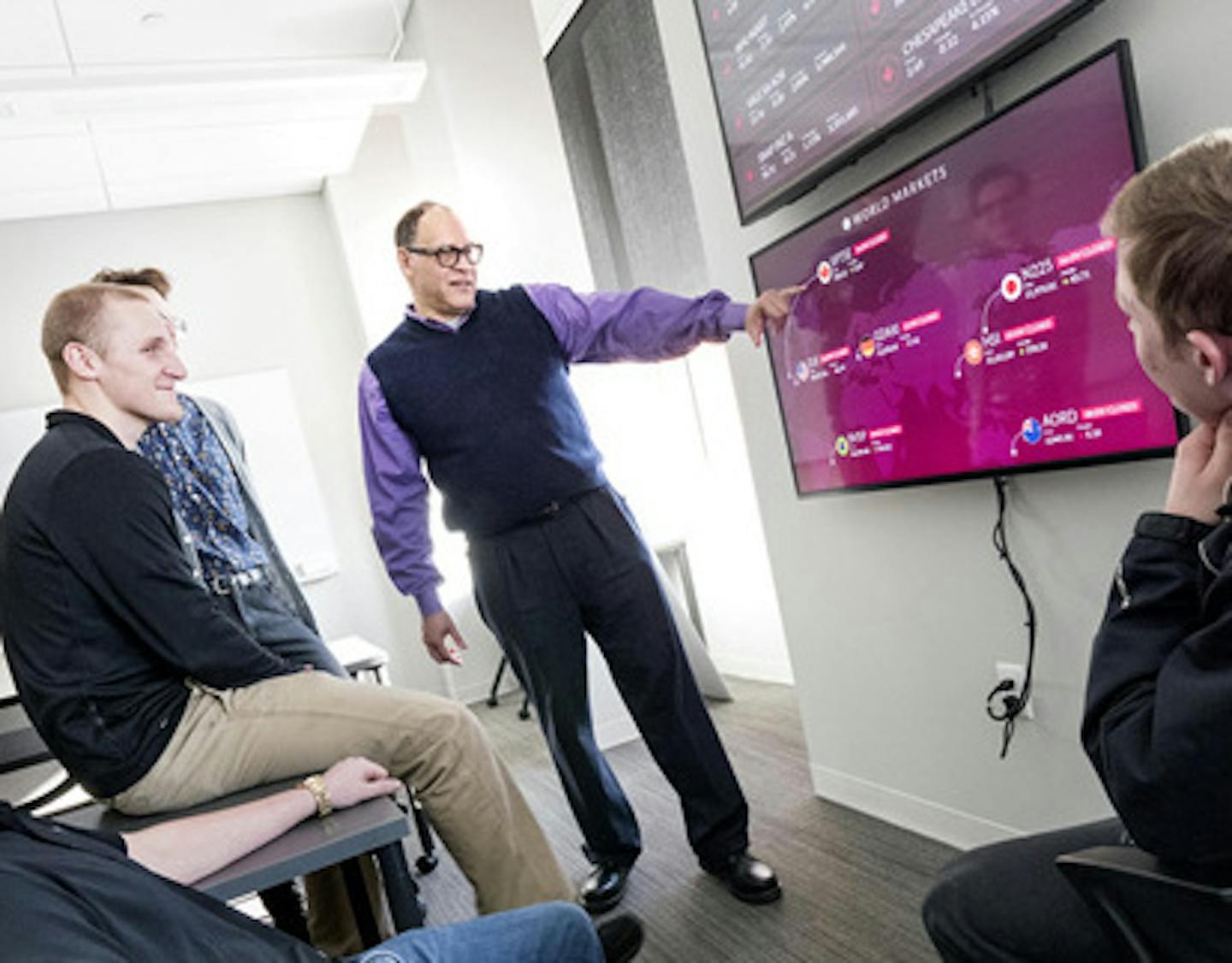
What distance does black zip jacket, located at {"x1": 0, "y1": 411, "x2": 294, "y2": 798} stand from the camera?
1.30 m

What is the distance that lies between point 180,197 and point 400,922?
476 cm

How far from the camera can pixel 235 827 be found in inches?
47.8

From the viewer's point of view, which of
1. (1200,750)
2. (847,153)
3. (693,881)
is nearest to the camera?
(1200,750)

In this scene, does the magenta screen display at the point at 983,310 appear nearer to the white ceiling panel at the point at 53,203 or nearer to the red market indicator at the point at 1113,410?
the red market indicator at the point at 1113,410

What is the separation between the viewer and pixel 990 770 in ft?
6.29

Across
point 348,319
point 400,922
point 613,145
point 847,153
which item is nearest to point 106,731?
point 400,922

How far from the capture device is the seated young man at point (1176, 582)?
743mm

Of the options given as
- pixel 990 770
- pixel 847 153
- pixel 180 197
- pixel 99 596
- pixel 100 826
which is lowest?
pixel 990 770

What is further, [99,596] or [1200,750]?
[99,596]

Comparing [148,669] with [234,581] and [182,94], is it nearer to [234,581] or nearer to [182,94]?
[234,581]

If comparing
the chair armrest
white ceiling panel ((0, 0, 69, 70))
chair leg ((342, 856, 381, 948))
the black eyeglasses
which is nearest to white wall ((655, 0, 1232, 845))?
the black eyeglasses

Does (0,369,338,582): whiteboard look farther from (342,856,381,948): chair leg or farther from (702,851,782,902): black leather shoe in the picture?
(702,851,782,902): black leather shoe

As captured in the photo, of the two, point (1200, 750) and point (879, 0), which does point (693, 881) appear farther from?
point (879, 0)

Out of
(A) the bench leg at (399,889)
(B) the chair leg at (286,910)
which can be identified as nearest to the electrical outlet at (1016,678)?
(A) the bench leg at (399,889)
